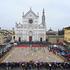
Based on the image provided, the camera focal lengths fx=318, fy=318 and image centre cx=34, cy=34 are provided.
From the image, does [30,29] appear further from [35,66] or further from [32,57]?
[35,66]

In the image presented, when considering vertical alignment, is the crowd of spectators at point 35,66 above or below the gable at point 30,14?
below

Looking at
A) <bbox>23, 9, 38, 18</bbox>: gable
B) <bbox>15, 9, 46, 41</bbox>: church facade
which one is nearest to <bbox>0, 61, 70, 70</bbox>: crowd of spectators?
<bbox>15, 9, 46, 41</bbox>: church facade

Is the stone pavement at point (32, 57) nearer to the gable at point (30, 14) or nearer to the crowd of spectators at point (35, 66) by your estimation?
the crowd of spectators at point (35, 66)

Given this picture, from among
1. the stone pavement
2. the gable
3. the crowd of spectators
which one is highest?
the gable

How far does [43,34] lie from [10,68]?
62201 mm

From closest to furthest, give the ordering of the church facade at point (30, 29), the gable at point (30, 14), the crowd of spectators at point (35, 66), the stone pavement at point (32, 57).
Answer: the crowd of spectators at point (35, 66), the stone pavement at point (32, 57), the church facade at point (30, 29), the gable at point (30, 14)

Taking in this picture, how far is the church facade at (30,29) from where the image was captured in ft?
295

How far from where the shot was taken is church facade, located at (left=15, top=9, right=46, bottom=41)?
90.1 meters

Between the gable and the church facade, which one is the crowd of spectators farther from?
the gable

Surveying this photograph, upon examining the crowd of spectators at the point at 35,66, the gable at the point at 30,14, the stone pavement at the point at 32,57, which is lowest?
the stone pavement at the point at 32,57

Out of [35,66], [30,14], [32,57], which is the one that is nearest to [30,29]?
[30,14]

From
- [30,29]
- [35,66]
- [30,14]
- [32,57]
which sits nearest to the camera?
[35,66]

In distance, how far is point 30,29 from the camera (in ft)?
295

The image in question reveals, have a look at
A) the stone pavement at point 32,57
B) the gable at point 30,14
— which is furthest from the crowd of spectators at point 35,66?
the gable at point 30,14
